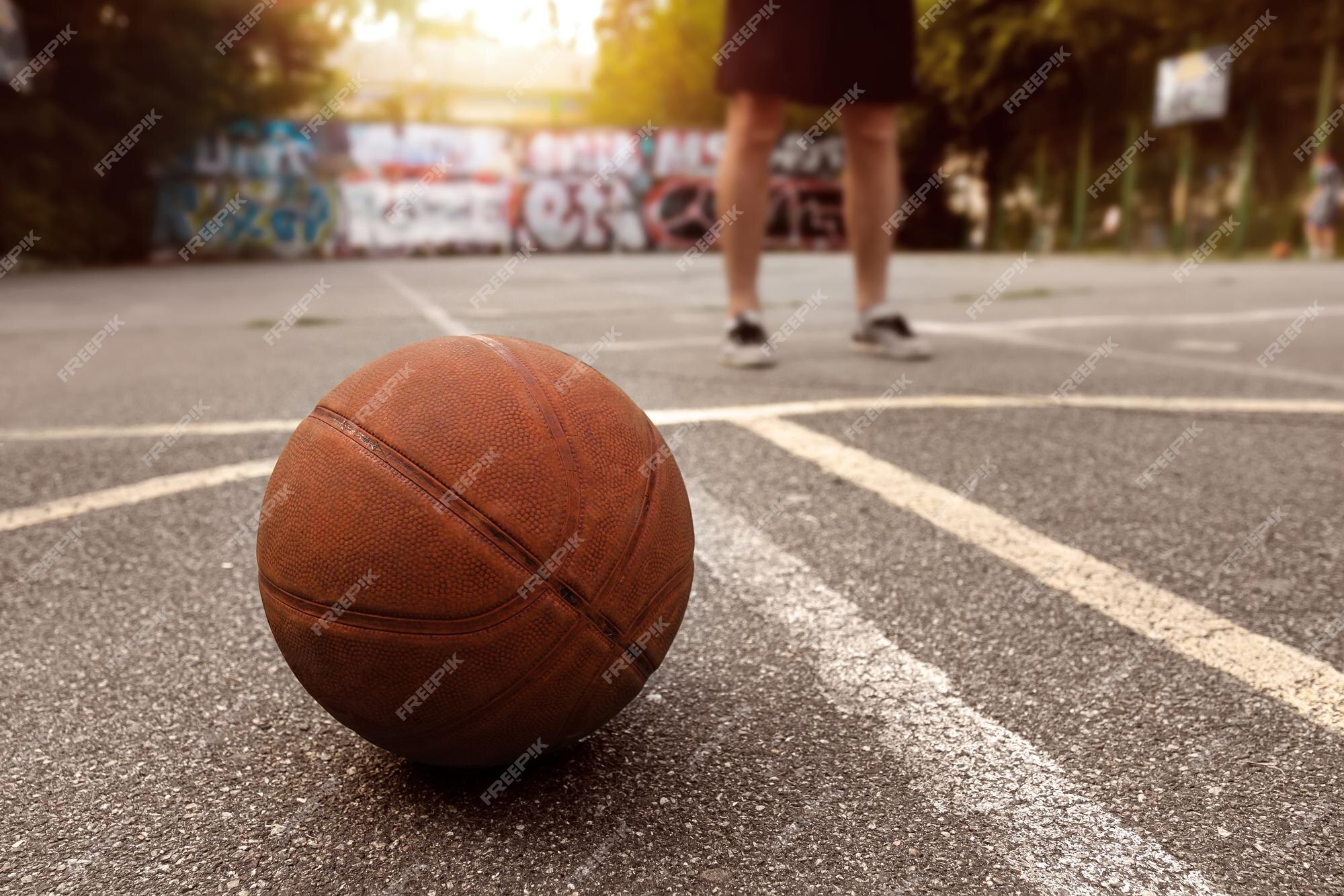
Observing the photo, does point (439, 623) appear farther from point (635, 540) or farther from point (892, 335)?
point (892, 335)

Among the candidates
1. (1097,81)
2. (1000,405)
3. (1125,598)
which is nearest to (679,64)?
(1097,81)

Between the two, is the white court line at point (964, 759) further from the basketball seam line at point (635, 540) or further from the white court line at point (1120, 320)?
the white court line at point (1120, 320)

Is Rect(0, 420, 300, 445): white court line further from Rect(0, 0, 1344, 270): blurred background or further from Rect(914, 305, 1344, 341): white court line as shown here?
Rect(0, 0, 1344, 270): blurred background

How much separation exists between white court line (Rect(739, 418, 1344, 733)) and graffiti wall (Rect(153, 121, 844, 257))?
23237 mm

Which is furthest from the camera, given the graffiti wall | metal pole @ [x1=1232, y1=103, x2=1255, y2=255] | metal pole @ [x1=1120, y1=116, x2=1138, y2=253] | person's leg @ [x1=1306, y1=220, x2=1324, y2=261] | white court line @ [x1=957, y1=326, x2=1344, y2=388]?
the graffiti wall

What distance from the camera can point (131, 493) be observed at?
3.13 metres

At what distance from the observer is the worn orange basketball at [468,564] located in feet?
5.02

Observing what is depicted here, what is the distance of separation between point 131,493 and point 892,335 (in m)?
3.30

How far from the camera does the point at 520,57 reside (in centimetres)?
6219

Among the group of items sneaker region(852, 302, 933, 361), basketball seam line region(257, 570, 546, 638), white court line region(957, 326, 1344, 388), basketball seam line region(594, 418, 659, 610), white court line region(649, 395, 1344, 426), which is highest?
basketball seam line region(594, 418, 659, 610)

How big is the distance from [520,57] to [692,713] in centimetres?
6453

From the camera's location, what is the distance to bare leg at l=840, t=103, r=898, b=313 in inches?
195

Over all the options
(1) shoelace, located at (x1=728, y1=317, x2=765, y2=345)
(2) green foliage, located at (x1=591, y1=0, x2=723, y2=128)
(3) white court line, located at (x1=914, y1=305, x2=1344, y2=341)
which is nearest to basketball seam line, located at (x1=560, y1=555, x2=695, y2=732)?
(1) shoelace, located at (x1=728, y1=317, x2=765, y2=345)

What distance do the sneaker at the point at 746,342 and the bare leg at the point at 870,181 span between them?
494 mm
